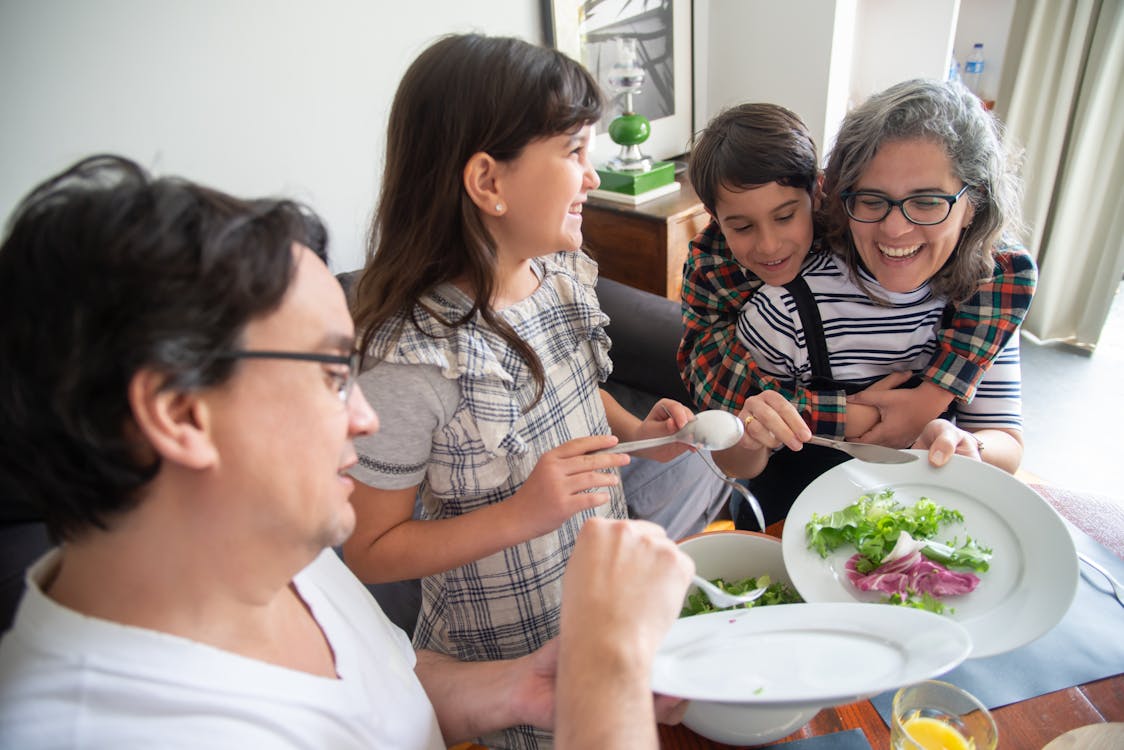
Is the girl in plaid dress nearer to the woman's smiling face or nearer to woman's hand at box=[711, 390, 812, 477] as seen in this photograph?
woman's hand at box=[711, 390, 812, 477]

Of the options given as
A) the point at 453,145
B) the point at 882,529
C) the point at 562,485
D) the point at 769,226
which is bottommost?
the point at 882,529

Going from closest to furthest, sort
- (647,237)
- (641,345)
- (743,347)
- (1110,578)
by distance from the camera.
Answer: (1110,578)
(743,347)
(641,345)
(647,237)

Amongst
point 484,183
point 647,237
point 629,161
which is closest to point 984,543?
point 484,183

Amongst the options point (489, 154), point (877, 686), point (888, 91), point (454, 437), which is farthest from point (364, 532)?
point (888, 91)

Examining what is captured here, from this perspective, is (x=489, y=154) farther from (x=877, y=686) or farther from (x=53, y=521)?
(x=877, y=686)

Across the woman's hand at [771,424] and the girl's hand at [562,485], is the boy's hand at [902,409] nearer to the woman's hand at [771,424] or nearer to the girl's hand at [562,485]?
the woman's hand at [771,424]

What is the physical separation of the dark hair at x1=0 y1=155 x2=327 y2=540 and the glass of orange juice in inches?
30.7

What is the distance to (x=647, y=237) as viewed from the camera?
108 inches

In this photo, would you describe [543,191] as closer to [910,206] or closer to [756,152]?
[756,152]

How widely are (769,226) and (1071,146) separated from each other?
2.98 m

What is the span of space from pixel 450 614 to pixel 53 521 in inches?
29.2

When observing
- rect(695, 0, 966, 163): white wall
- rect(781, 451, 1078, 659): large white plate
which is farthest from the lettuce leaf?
rect(695, 0, 966, 163): white wall

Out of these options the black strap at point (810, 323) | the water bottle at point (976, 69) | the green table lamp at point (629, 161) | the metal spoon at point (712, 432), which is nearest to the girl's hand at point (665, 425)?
the metal spoon at point (712, 432)

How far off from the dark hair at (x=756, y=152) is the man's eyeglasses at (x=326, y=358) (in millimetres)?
888
